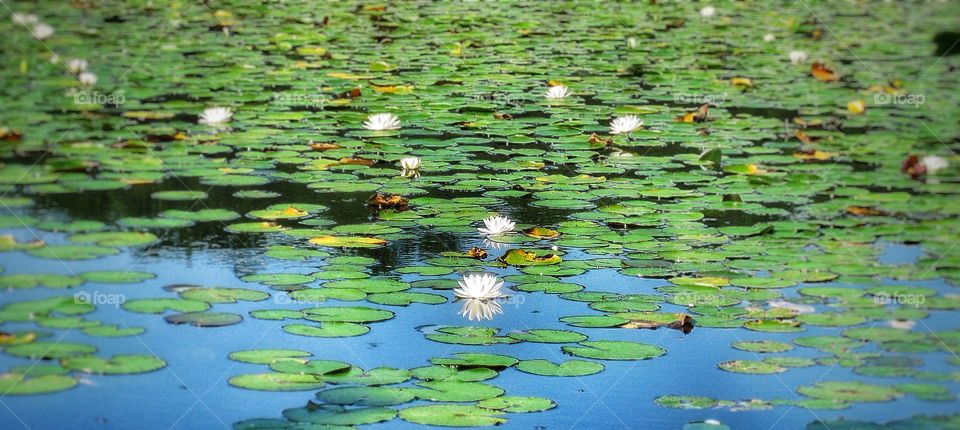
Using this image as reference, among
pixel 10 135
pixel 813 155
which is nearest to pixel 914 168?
pixel 813 155

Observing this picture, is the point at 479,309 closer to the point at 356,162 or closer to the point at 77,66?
the point at 356,162

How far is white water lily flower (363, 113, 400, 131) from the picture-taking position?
6.13 m

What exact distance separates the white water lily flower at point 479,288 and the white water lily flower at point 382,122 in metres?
2.63

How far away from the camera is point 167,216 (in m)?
4.45

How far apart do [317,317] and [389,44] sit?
20.0 ft

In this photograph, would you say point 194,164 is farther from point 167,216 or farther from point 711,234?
point 711,234

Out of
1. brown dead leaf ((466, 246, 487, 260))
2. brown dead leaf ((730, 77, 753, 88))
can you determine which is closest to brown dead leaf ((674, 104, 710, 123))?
brown dead leaf ((730, 77, 753, 88))

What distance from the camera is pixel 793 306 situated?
368 centimetres

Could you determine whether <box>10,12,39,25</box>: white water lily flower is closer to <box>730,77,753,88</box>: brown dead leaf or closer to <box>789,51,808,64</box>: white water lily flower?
<box>730,77,753,88</box>: brown dead leaf

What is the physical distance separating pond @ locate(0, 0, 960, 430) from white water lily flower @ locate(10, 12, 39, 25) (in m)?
1.79

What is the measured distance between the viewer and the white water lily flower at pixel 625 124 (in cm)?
605

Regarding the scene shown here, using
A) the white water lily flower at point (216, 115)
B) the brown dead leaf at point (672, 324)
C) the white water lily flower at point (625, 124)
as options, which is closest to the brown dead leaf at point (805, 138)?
the white water lily flower at point (625, 124)

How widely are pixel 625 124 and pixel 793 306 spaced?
8.32 feet

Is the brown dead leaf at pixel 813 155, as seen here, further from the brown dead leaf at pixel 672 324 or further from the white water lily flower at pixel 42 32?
the white water lily flower at pixel 42 32
